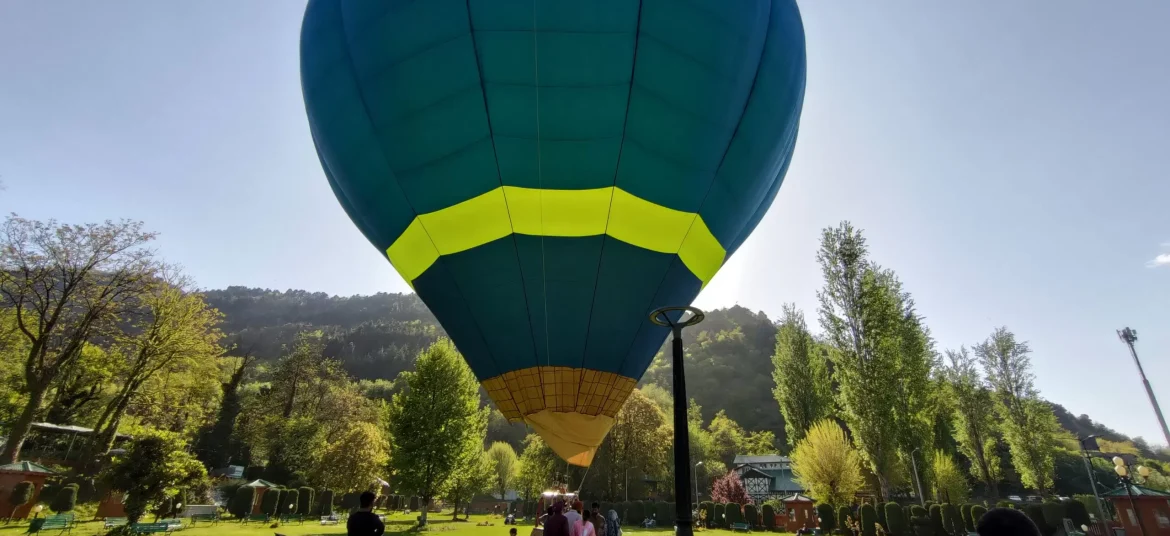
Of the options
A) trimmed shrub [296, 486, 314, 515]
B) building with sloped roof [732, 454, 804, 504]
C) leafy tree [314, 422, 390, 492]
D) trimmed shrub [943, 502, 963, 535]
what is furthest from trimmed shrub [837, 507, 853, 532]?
trimmed shrub [296, 486, 314, 515]

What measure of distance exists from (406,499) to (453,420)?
3366 cm

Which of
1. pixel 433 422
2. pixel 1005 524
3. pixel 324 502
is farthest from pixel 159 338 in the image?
pixel 1005 524

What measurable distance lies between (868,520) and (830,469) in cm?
257

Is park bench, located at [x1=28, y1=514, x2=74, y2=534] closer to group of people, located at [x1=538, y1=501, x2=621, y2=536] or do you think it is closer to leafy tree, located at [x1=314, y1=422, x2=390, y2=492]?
leafy tree, located at [x1=314, y1=422, x2=390, y2=492]

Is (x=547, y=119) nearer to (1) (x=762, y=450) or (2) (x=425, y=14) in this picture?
(2) (x=425, y=14)

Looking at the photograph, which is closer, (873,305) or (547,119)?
(547,119)

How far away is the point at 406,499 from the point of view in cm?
5359

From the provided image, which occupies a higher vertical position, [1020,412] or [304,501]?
[1020,412]

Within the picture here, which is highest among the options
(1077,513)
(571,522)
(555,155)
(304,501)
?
(555,155)

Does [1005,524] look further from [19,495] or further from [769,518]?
[769,518]

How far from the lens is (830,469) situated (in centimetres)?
2533

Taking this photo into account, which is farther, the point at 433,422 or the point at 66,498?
the point at 433,422

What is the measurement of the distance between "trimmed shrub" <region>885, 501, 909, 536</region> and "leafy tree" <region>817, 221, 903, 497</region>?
3.17 feet

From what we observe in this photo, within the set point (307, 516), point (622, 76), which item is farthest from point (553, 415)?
point (307, 516)
